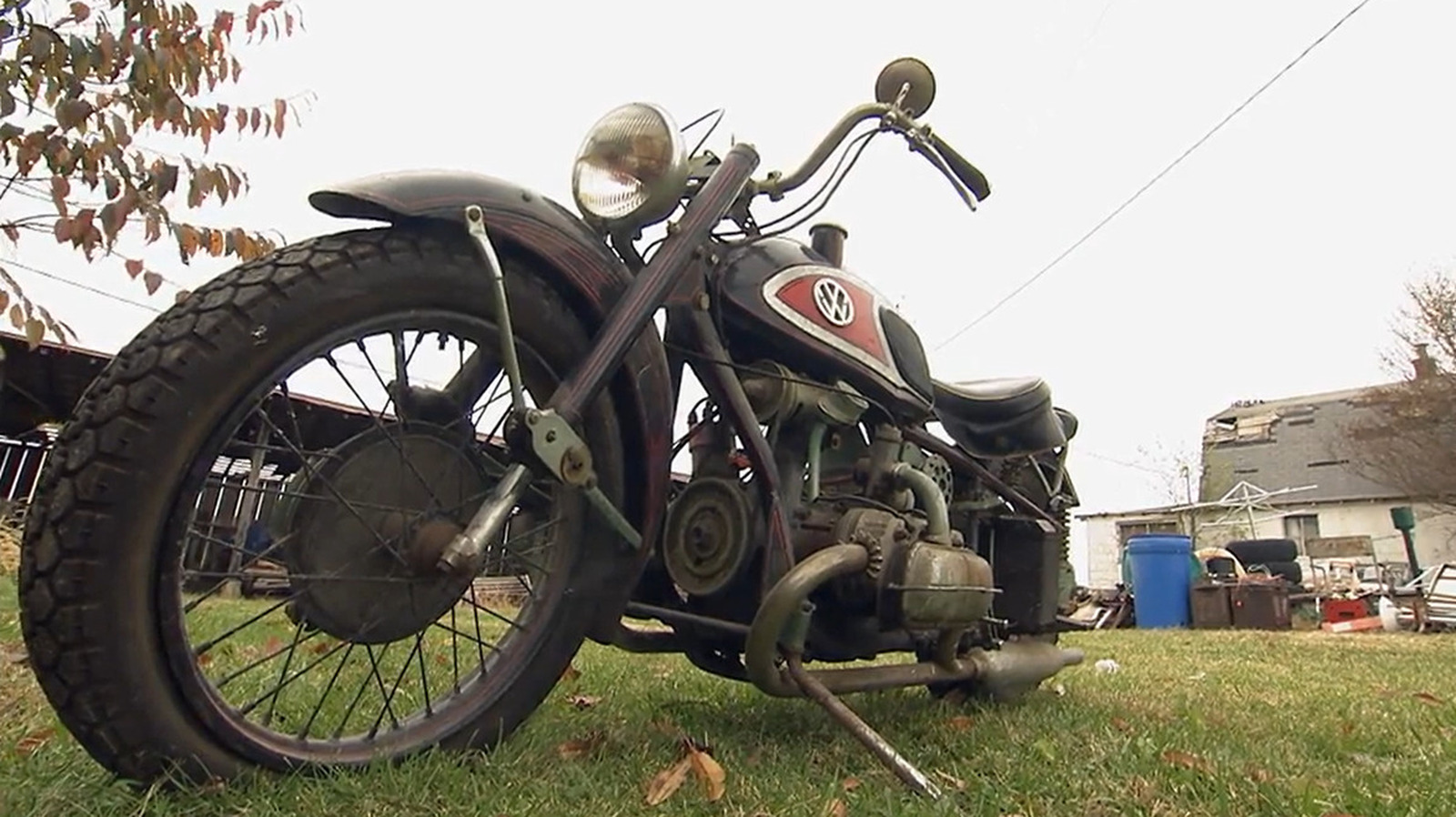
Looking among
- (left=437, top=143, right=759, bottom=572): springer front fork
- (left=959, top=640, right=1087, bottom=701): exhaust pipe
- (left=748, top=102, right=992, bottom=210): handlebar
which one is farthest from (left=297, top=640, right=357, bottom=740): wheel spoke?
(left=959, top=640, right=1087, bottom=701): exhaust pipe

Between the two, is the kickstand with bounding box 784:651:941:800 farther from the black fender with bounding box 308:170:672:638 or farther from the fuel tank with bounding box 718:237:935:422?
the fuel tank with bounding box 718:237:935:422

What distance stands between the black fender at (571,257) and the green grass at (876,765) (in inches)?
16.1

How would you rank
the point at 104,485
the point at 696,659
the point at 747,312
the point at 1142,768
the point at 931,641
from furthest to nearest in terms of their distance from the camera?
the point at 931,641, the point at 696,659, the point at 747,312, the point at 1142,768, the point at 104,485

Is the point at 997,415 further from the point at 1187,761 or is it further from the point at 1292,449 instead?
the point at 1292,449

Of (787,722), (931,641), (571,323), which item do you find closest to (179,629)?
(571,323)

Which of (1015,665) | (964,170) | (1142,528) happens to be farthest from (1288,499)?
(964,170)

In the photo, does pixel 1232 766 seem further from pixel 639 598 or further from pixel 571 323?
pixel 571 323

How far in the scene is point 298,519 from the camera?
5.36ft

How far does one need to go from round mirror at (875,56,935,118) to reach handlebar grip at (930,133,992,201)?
91mm

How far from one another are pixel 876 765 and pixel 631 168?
4.28ft

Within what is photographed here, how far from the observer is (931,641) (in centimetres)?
253

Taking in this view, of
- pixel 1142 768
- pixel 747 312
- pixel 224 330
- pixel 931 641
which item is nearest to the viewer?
pixel 224 330

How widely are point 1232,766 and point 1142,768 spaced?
19cm

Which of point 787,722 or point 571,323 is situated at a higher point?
point 571,323
